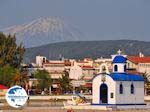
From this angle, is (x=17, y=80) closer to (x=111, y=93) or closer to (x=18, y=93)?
(x=111, y=93)

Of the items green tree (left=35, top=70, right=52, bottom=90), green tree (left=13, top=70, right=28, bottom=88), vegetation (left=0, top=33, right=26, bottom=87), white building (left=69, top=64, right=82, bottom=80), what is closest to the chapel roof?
green tree (left=13, top=70, right=28, bottom=88)

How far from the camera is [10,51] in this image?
121750mm

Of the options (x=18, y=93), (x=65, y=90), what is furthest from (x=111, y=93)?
(x=65, y=90)

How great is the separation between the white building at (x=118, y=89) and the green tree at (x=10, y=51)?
63230 millimetres

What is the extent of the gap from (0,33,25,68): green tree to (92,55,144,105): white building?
6323cm

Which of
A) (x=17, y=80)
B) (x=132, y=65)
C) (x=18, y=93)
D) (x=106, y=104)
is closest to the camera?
(x=18, y=93)

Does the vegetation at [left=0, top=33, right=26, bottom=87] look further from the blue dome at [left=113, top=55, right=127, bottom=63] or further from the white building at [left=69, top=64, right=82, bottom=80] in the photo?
the blue dome at [left=113, top=55, right=127, bottom=63]

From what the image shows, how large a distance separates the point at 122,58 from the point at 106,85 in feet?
10.3

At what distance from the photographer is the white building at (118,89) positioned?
188 feet

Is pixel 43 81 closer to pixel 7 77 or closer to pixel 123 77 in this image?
pixel 7 77

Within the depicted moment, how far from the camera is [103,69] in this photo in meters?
59.1

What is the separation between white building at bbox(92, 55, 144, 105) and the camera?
188ft

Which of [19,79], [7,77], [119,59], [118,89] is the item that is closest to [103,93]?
[118,89]

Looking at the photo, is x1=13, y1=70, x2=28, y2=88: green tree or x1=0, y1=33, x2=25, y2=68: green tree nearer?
x1=13, y1=70, x2=28, y2=88: green tree
